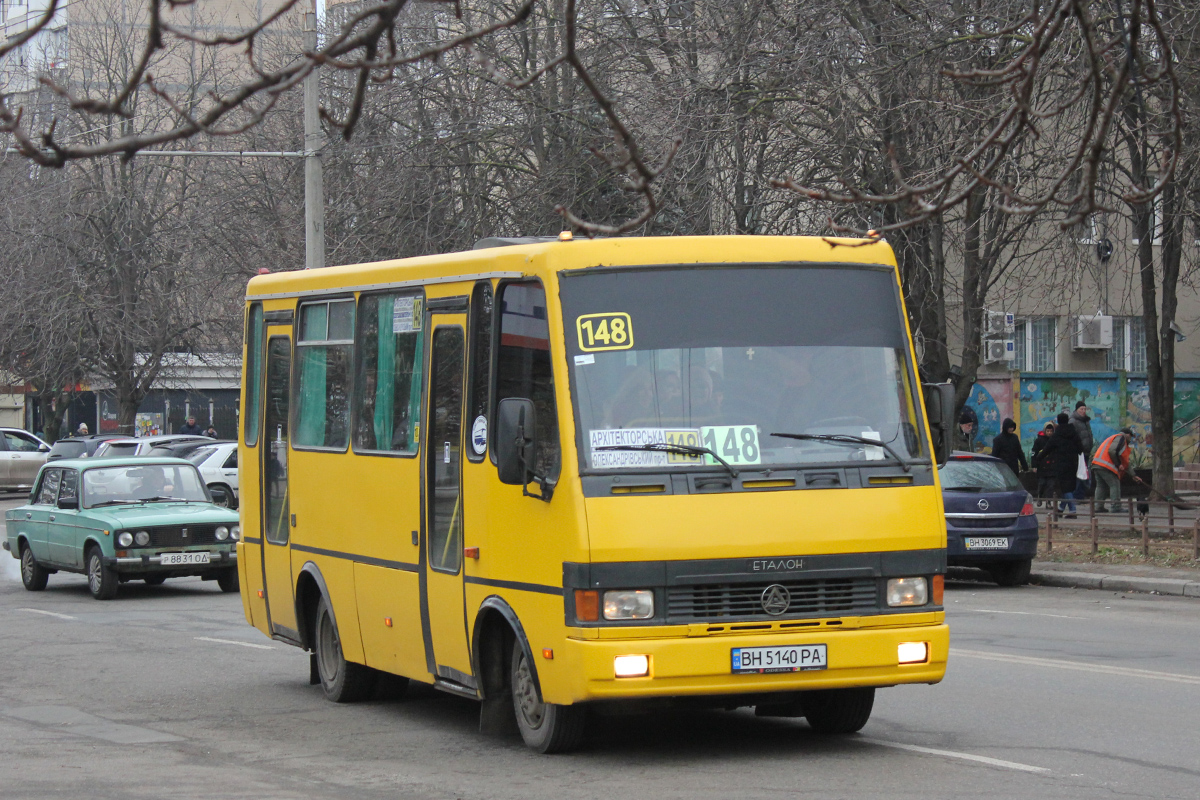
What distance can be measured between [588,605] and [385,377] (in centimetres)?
291

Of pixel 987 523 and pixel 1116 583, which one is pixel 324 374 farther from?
pixel 1116 583

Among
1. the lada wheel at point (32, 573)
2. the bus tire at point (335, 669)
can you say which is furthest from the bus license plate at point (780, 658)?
the lada wheel at point (32, 573)

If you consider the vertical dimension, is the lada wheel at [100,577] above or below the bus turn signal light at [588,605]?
below

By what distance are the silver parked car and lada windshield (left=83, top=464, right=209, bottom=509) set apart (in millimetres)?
26030

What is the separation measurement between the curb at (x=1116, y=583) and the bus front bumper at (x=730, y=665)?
11.1 m

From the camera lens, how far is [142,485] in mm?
20859

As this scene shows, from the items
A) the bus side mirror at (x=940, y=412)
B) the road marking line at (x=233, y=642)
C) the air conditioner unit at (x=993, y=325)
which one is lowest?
the road marking line at (x=233, y=642)

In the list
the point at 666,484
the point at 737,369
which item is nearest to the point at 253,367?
the point at 737,369

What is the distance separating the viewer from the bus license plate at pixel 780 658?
8.13 meters

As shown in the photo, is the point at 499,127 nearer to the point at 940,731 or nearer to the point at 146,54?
the point at 940,731

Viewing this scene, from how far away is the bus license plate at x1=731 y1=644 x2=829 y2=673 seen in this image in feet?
26.7

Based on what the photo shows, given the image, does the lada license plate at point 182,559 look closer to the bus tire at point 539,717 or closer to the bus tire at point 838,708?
the bus tire at point 539,717

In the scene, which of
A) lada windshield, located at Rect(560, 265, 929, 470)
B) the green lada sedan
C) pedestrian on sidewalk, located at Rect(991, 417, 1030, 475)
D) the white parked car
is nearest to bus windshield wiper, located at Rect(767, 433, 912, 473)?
lada windshield, located at Rect(560, 265, 929, 470)

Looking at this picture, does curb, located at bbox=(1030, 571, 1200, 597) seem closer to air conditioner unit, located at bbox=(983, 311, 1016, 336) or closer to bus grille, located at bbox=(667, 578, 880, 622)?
air conditioner unit, located at bbox=(983, 311, 1016, 336)
